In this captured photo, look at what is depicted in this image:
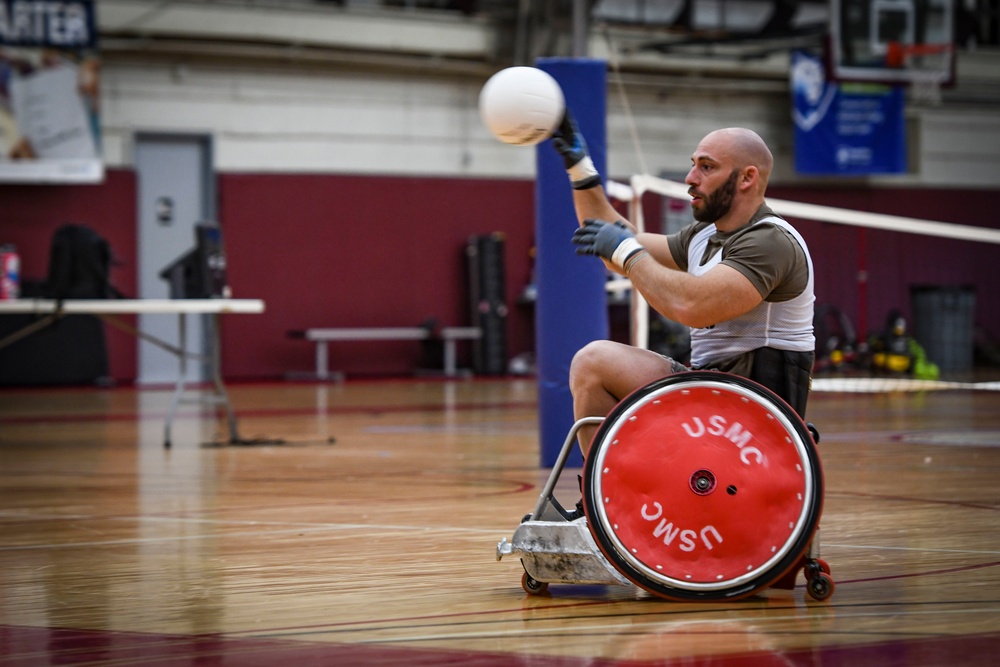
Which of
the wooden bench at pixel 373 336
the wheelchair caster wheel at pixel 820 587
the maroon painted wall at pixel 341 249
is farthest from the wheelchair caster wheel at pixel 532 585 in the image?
the maroon painted wall at pixel 341 249

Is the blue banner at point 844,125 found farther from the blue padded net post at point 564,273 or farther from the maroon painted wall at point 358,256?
the blue padded net post at point 564,273

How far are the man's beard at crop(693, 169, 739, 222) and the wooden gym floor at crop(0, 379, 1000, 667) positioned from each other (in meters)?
1.03

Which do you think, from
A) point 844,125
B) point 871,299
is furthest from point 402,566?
point 871,299

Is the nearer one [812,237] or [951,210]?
[812,237]

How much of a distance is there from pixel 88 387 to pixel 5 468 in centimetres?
943

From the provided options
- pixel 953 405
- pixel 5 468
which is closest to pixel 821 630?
pixel 5 468

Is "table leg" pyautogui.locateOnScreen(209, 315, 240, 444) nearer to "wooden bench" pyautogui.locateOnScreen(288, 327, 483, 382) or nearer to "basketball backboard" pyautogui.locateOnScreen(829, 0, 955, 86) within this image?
"wooden bench" pyautogui.locateOnScreen(288, 327, 483, 382)

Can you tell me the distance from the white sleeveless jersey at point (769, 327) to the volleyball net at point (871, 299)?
394 inches

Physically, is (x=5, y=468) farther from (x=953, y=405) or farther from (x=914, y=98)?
(x=914, y=98)

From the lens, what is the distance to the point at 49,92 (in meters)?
15.6

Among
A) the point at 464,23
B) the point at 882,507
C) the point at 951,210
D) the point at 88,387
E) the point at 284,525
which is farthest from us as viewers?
the point at 951,210

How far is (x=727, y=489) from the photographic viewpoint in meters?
3.07

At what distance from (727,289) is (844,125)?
16.8m

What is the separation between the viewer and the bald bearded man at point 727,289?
125 inches
